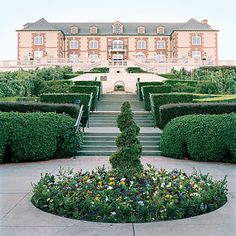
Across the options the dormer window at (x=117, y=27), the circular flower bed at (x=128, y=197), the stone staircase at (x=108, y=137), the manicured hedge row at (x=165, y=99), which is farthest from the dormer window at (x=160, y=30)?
the circular flower bed at (x=128, y=197)

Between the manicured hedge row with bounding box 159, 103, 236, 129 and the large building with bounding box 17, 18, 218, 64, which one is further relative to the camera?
the large building with bounding box 17, 18, 218, 64

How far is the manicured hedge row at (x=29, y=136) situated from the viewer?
1102 cm

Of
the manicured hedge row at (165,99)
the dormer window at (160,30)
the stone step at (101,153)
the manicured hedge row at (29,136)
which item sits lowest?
the stone step at (101,153)

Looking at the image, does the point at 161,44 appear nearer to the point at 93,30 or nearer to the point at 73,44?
the point at 93,30

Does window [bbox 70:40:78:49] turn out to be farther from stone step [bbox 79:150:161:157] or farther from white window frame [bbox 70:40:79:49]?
stone step [bbox 79:150:161:157]

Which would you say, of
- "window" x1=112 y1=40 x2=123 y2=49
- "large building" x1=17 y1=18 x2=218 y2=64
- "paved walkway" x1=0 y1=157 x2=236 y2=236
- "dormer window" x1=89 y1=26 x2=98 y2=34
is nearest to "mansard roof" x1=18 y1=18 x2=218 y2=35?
"large building" x1=17 y1=18 x2=218 y2=64

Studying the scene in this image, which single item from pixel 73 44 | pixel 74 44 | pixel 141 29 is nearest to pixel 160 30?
pixel 141 29

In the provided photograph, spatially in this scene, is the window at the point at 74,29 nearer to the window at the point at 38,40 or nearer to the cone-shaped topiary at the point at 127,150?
the window at the point at 38,40

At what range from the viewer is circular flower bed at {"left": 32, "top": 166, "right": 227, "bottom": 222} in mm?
5754

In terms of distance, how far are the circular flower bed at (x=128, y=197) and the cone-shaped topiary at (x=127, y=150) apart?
164mm

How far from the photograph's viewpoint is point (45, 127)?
1146cm

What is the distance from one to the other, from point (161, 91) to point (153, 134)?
9.97 meters

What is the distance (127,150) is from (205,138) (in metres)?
4.67

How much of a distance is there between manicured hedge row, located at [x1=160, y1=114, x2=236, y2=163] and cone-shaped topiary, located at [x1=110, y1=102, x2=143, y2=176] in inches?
175
